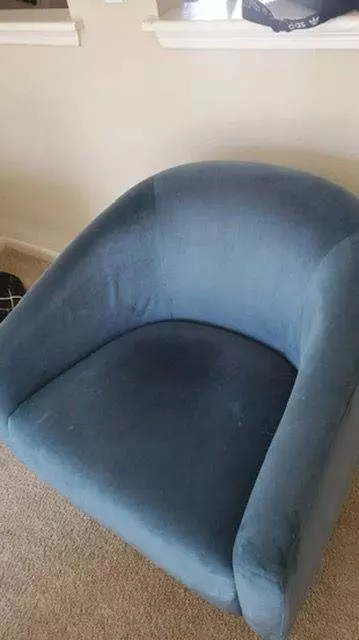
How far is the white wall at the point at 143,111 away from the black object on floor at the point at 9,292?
10.0 inches

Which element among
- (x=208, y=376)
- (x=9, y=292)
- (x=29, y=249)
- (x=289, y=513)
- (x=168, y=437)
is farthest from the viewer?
(x=29, y=249)

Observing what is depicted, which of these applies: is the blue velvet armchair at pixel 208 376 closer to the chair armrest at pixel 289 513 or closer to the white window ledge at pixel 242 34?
the chair armrest at pixel 289 513

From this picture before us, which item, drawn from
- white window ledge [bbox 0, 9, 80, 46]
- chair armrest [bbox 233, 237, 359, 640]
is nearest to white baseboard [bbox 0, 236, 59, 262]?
white window ledge [bbox 0, 9, 80, 46]

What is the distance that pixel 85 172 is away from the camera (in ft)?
6.23

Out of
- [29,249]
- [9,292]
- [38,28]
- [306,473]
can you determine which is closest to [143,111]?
[38,28]

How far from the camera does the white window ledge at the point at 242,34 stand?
1.20 metres

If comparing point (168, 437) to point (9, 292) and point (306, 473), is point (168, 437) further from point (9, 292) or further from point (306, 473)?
point (9, 292)

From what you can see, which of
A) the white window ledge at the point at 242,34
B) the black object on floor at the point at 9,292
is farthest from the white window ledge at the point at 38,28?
the black object on floor at the point at 9,292

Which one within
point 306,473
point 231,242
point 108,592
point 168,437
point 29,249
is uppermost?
point 231,242

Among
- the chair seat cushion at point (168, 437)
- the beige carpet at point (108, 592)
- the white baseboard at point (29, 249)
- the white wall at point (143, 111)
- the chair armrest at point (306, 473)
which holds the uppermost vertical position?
the white wall at point (143, 111)

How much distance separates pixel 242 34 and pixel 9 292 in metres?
1.05

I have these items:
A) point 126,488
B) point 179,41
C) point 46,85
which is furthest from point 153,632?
point 46,85

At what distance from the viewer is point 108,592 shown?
1.29 metres

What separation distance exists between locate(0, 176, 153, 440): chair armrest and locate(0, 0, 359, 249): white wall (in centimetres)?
33
